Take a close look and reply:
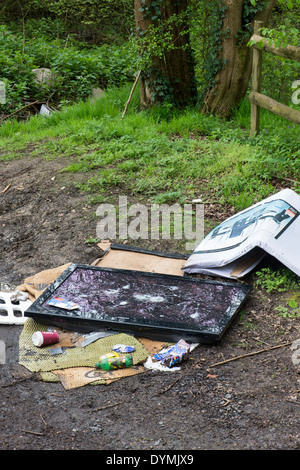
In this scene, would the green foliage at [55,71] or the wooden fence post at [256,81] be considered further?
the green foliage at [55,71]

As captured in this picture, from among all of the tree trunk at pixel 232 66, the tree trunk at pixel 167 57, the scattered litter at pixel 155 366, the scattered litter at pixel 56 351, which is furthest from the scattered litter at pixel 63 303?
the tree trunk at pixel 167 57

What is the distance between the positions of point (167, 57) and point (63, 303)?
4973 millimetres

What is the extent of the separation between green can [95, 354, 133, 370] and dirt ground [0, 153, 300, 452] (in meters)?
0.11

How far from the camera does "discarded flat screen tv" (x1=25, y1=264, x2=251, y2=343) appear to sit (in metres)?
3.17

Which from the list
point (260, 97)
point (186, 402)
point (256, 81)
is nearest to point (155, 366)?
point (186, 402)

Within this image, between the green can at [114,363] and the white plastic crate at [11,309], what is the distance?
79cm

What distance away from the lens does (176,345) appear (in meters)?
3.05

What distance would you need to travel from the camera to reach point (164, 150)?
6.06 m

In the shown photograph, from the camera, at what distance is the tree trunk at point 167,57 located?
6969mm

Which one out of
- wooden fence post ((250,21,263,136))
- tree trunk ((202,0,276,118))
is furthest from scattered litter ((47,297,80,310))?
tree trunk ((202,0,276,118))

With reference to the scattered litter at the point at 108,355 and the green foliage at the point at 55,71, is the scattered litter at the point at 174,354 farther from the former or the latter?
the green foliage at the point at 55,71
